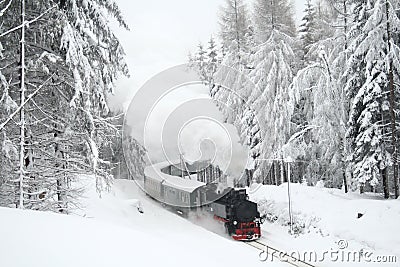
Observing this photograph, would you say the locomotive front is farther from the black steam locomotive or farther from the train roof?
the train roof

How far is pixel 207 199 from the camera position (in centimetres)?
1828

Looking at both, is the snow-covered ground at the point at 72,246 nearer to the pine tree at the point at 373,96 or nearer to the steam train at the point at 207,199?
the steam train at the point at 207,199

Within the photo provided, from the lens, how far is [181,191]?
778 inches

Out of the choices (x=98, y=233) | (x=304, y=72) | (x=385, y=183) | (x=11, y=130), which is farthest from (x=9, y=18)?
(x=385, y=183)

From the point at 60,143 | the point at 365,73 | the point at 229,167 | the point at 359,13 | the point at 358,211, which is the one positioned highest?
the point at 359,13

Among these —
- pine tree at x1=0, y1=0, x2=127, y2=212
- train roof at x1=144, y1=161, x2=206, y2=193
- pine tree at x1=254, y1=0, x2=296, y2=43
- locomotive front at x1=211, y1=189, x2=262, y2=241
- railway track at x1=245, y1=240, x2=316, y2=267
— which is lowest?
railway track at x1=245, y1=240, x2=316, y2=267

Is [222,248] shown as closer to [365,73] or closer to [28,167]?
[28,167]

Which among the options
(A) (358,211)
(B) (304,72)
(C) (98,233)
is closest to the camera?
(C) (98,233)

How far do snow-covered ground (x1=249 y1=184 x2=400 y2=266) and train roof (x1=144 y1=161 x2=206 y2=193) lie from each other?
180 inches

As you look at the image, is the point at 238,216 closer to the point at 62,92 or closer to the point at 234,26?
the point at 62,92

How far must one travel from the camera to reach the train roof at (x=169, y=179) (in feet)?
62.5

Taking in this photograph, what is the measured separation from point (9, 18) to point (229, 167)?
13.8m

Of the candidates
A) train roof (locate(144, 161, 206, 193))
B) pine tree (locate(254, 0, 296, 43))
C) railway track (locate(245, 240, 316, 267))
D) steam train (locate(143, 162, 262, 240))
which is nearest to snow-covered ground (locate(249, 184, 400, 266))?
railway track (locate(245, 240, 316, 267))

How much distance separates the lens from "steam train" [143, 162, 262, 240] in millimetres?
15922
